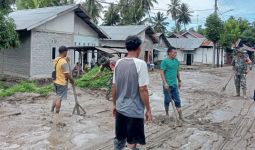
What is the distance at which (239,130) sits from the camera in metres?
7.69

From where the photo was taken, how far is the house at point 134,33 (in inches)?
1275

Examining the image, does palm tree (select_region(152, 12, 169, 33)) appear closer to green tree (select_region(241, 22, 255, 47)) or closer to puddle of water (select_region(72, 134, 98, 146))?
green tree (select_region(241, 22, 255, 47))

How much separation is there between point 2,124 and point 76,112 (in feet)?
6.99

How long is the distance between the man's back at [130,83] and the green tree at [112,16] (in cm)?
4413

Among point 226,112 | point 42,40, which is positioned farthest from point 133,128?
point 42,40

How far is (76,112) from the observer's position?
9266 mm

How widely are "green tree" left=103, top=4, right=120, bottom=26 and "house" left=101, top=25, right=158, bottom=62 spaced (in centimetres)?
1231

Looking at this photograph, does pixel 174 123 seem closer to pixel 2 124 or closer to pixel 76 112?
pixel 76 112

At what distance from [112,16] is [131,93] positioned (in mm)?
45141

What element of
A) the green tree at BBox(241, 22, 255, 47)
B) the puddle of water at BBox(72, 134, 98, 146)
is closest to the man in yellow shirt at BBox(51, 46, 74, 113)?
the puddle of water at BBox(72, 134, 98, 146)

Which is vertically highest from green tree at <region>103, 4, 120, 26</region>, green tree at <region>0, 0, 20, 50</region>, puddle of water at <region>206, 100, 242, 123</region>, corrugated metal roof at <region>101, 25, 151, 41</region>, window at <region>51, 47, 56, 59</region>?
green tree at <region>103, 4, 120, 26</region>

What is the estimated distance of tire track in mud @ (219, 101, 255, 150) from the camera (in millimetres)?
6480

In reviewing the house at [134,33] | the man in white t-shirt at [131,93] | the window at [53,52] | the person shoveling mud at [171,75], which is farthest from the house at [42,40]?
the man in white t-shirt at [131,93]

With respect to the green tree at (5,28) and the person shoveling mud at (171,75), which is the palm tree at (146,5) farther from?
the person shoveling mud at (171,75)
